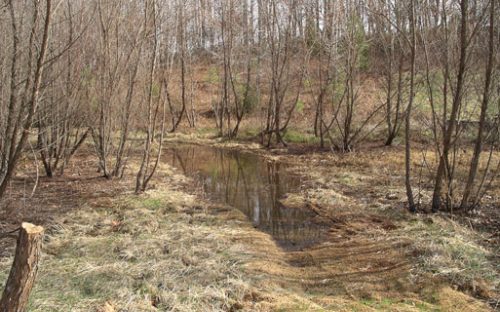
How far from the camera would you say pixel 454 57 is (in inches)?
337

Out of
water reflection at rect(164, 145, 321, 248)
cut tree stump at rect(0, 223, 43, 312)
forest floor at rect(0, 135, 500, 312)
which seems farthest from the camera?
water reflection at rect(164, 145, 321, 248)

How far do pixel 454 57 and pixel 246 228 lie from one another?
15.7 feet

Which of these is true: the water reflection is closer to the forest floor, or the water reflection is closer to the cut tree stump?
the forest floor

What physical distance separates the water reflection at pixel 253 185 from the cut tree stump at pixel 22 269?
4.10 meters

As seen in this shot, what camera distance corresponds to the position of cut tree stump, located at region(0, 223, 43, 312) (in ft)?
11.5

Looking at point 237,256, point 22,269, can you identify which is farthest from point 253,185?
point 22,269

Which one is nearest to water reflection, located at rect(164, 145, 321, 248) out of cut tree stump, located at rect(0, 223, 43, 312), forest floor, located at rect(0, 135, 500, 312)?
forest floor, located at rect(0, 135, 500, 312)

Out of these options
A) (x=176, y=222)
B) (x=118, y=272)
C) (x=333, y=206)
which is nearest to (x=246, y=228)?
(x=176, y=222)

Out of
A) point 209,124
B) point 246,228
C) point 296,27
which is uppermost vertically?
point 296,27

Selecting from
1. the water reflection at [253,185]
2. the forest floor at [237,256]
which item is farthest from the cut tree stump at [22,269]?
the water reflection at [253,185]

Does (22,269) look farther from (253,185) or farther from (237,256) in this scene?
(253,185)

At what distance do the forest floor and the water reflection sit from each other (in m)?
0.33

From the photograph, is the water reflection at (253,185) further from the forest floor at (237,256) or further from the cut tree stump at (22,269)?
the cut tree stump at (22,269)

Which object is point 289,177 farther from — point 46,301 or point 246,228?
point 46,301
